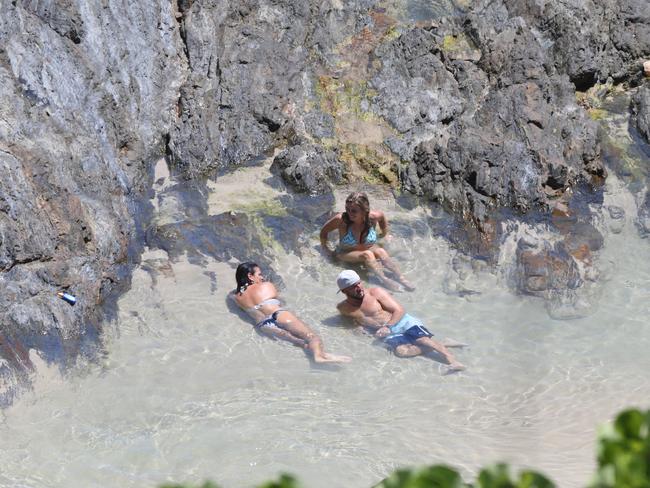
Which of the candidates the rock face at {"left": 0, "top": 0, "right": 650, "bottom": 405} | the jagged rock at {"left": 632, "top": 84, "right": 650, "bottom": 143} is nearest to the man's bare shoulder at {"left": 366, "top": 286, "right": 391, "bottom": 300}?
the rock face at {"left": 0, "top": 0, "right": 650, "bottom": 405}

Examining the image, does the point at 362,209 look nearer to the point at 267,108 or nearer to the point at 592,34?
the point at 267,108

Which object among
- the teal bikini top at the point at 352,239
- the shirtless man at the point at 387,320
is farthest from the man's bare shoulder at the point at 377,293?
the teal bikini top at the point at 352,239

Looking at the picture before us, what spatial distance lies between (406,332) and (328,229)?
6.08 ft

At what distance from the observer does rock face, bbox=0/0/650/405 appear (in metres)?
8.07

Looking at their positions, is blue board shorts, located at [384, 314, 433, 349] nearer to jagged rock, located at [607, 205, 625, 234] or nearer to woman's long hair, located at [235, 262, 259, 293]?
woman's long hair, located at [235, 262, 259, 293]

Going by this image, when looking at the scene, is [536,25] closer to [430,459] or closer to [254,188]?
[254,188]

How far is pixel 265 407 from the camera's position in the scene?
6.77 m

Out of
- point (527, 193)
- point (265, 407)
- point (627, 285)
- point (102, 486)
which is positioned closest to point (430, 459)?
point (265, 407)

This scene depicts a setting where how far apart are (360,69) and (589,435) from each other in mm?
6447


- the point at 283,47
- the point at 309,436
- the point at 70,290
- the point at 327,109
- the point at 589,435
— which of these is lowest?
the point at 589,435

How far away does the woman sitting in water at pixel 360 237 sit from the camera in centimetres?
877

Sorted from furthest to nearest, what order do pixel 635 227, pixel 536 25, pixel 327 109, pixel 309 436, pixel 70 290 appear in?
pixel 536 25 → pixel 327 109 → pixel 635 227 → pixel 70 290 → pixel 309 436

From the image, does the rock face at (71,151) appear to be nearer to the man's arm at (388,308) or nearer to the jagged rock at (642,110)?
the man's arm at (388,308)

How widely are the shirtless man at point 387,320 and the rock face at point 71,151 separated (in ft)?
7.10
